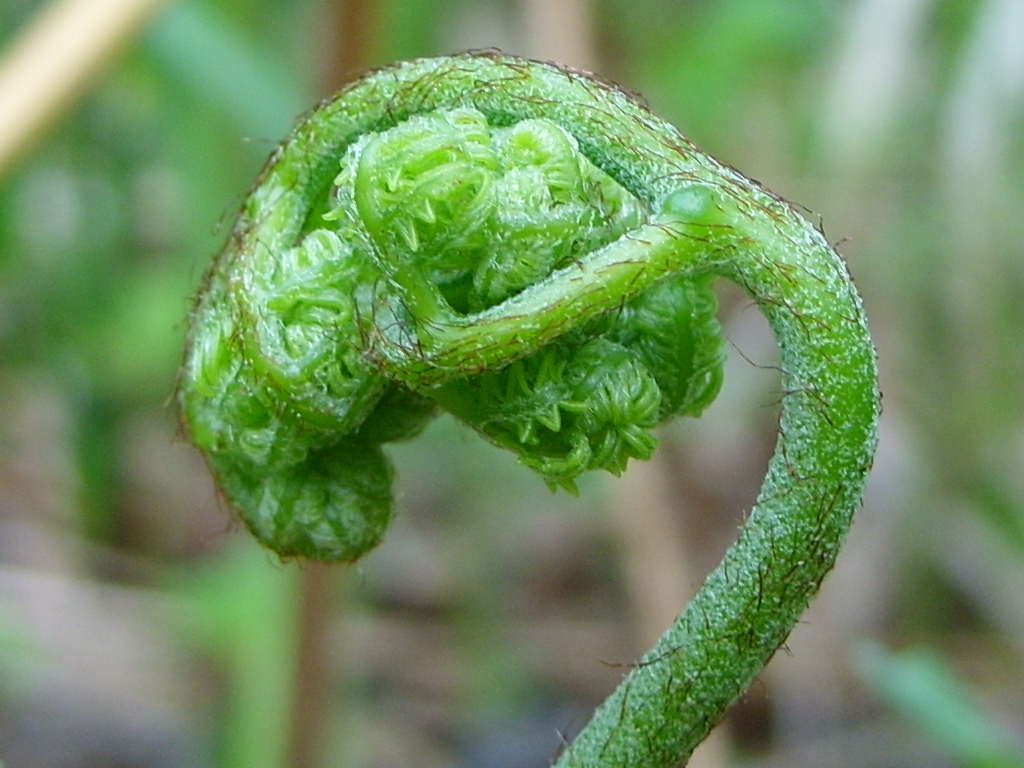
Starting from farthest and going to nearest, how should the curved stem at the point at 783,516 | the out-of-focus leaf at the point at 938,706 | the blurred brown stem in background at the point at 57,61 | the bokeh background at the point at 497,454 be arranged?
the bokeh background at the point at 497,454, the blurred brown stem in background at the point at 57,61, the out-of-focus leaf at the point at 938,706, the curved stem at the point at 783,516

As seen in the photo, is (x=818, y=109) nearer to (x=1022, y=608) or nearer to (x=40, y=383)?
(x=1022, y=608)

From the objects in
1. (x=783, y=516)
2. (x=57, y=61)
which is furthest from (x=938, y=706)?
(x=57, y=61)

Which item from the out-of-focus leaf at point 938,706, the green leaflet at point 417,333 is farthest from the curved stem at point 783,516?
the out-of-focus leaf at point 938,706

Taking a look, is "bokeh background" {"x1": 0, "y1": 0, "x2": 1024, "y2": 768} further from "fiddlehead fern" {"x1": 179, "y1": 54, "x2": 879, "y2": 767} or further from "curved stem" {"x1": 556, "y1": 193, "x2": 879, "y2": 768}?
"curved stem" {"x1": 556, "y1": 193, "x2": 879, "y2": 768}

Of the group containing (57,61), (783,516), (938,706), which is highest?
(57,61)

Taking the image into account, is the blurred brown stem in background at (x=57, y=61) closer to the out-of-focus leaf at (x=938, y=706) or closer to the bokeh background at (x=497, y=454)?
the bokeh background at (x=497, y=454)

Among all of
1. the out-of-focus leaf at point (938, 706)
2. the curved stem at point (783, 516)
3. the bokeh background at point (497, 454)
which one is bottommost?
the curved stem at point (783, 516)

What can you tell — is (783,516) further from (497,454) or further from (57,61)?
(497,454)
